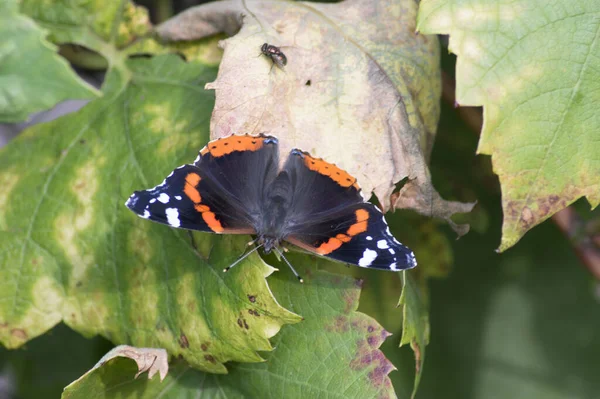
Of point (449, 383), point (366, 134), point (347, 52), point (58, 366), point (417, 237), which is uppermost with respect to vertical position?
point (347, 52)

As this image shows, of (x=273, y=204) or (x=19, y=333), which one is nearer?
(x=19, y=333)

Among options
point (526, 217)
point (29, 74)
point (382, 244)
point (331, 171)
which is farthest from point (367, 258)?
point (29, 74)

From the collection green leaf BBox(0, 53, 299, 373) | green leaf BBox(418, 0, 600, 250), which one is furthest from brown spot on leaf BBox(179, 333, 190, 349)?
green leaf BBox(418, 0, 600, 250)

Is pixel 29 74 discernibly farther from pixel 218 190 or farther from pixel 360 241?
pixel 360 241

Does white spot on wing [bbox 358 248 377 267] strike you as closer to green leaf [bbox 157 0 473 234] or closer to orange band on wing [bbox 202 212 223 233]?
green leaf [bbox 157 0 473 234]

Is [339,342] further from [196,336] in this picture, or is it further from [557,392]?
[557,392]

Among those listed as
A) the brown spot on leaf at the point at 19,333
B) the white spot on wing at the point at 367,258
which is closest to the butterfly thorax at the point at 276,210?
the white spot on wing at the point at 367,258

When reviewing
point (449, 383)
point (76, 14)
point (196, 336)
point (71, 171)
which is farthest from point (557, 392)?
point (76, 14)
